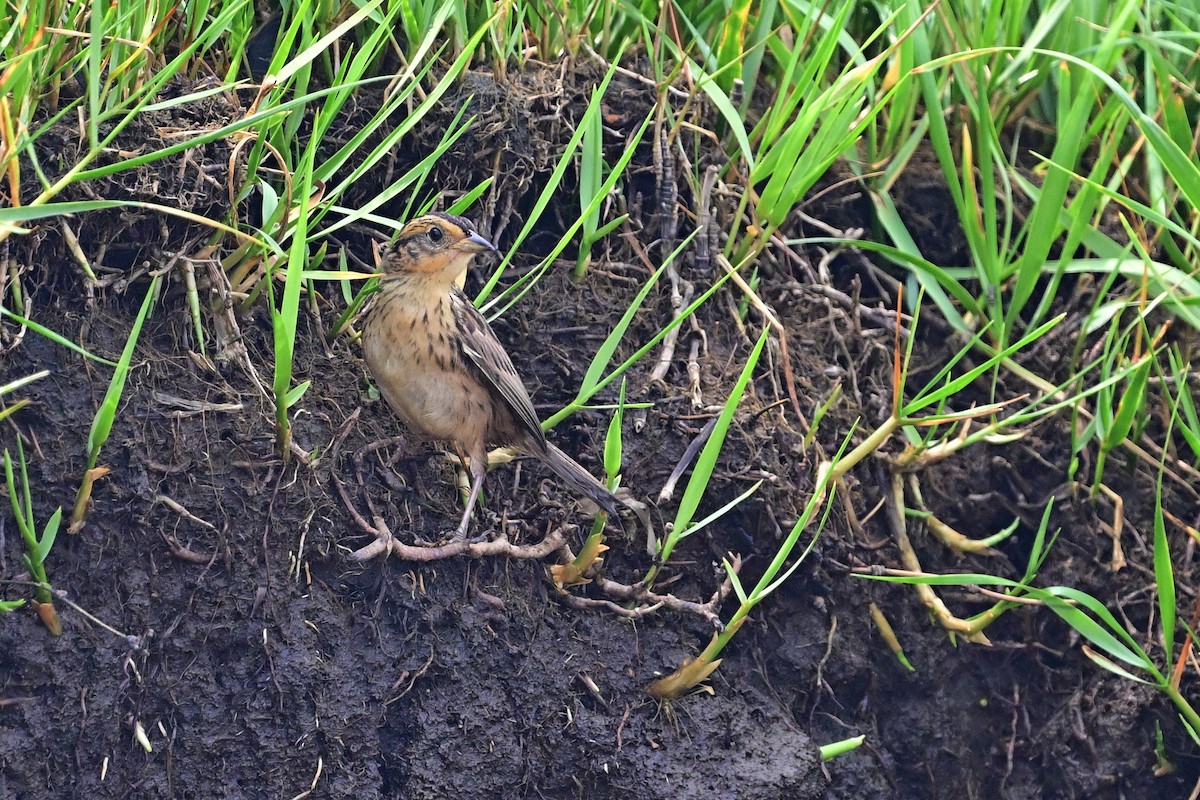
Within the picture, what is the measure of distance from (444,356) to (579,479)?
1.97 ft

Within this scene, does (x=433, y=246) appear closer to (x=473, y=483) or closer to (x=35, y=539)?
(x=473, y=483)

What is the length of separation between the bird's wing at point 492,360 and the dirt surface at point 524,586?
153 mm

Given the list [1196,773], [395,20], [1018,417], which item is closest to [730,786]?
[1018,417]

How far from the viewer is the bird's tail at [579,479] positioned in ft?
11.4

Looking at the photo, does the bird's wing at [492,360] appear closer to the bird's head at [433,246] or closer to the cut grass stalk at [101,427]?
the bird's head at [433,246]

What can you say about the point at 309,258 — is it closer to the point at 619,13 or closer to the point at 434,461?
the point at 434,461

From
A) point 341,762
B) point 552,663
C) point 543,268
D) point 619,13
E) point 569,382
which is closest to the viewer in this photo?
point 341,762

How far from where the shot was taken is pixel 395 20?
3.83 metres

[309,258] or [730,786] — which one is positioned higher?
[309,258]

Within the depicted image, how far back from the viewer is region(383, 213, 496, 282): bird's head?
371 cm

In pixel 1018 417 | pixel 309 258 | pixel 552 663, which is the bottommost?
pixel 552 663

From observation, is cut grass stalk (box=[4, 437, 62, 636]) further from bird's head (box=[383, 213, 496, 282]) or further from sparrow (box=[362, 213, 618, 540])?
bird's head (box=[383, 213, 496, 282])

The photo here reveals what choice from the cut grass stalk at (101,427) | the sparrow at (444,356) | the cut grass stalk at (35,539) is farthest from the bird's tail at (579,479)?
the cut grass stalk at (35,539)

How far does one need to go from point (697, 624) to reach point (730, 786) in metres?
0.44
